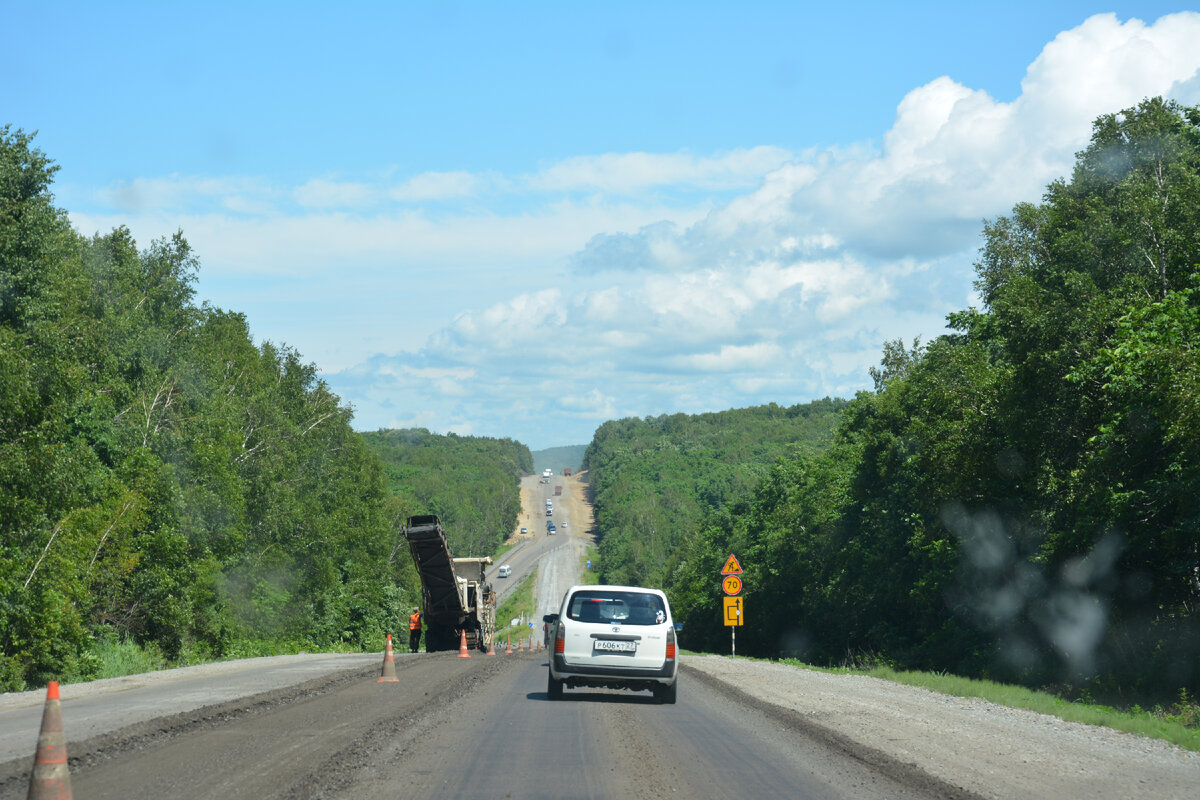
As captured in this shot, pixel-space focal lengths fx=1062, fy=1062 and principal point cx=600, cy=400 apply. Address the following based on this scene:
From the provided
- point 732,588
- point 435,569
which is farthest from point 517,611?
point 732,588

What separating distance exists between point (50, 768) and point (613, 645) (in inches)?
386

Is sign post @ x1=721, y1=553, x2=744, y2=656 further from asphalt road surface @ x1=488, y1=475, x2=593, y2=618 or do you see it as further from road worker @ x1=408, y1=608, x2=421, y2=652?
asphalt road surface @ x1=488, y1=475, x2=593, y2=618

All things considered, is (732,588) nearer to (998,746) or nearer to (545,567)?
(998,746)

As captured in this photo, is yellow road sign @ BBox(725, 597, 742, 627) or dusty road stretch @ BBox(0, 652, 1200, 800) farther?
yellow road sign @ BBox(725, 597, 742, 627)

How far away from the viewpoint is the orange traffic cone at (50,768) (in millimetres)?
7102

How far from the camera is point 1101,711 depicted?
17219 mm

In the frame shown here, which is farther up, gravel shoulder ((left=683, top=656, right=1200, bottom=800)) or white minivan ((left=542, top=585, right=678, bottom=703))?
white minivan ((left=542, top=585, right=678, bottom=703))

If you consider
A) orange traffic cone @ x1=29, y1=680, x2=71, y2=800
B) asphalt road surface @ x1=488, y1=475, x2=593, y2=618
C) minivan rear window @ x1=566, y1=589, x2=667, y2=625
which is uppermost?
minivan rear window @ x1=566, y1=589, x2=667, y2=625

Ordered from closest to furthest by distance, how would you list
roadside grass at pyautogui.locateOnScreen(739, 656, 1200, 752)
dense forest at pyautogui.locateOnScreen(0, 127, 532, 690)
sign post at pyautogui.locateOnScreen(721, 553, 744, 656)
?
roadside grass at pyautogui.locateOnScreen(739, 656, 1200, 752) < dense forest at pyautogui.locateOnScreen(0, 127, 532, 690) < sign post at pyautogui.locateOnScreen(721, 553, 744, 656)

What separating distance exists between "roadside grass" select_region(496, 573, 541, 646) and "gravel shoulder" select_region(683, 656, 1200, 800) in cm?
8669

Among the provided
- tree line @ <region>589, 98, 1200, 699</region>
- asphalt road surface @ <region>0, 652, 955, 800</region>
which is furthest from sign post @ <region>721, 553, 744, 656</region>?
asphalt road surface @ <region>0, 652, 955, 800</region>

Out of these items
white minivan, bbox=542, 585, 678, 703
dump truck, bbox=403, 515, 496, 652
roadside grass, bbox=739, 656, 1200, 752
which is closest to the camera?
roadside grass, bbox=739, 656, 1200, 752

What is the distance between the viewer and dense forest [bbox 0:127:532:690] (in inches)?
1025

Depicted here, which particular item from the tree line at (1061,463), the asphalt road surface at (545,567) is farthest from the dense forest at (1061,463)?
the asphalt road surface at (545,567)
